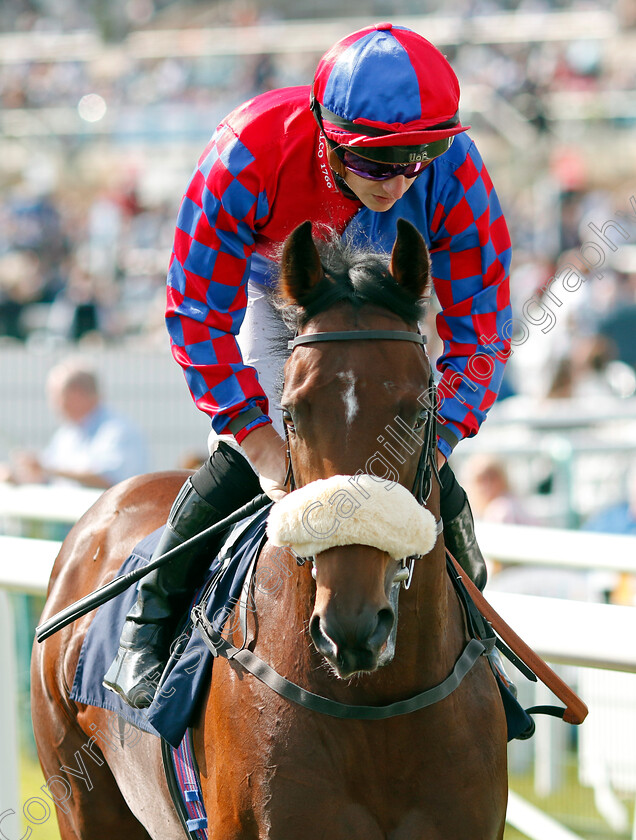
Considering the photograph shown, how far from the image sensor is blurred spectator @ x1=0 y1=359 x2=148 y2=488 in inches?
277

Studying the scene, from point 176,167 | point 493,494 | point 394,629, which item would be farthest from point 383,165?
point 176,167

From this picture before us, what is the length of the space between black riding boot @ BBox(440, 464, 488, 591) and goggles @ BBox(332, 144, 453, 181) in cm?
68

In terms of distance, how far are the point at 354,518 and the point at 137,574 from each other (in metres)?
0.97

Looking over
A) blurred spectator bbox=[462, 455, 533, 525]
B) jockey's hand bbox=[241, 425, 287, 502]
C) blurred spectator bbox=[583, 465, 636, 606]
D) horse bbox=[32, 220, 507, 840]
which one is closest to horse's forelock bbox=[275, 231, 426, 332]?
horse bbox=[32, 220, 507, 840]

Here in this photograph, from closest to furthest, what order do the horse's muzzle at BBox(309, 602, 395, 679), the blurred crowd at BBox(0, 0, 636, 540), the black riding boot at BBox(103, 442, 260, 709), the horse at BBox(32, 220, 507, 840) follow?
the horse's muzzle at BBox(309, 602, 395, 679)
the horse at BBox(32, 220, 507, 840)
the black riding boot at BBox(103, 442, 260, 709)
the blurred crowd at BBox(0, 0, 636, 540)

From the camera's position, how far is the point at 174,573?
2.83 m

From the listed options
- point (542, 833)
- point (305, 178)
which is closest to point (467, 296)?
point (305, 178)

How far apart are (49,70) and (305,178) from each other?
79.8 ft

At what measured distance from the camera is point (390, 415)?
2117 millimetres

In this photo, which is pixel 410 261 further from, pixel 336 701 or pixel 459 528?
pixel 336 701

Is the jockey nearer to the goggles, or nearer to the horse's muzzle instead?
the goggles

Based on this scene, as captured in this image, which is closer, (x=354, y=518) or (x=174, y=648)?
(x=354, y=518)

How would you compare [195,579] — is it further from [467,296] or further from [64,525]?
[64,525]

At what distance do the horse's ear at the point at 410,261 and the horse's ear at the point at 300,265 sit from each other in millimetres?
162
